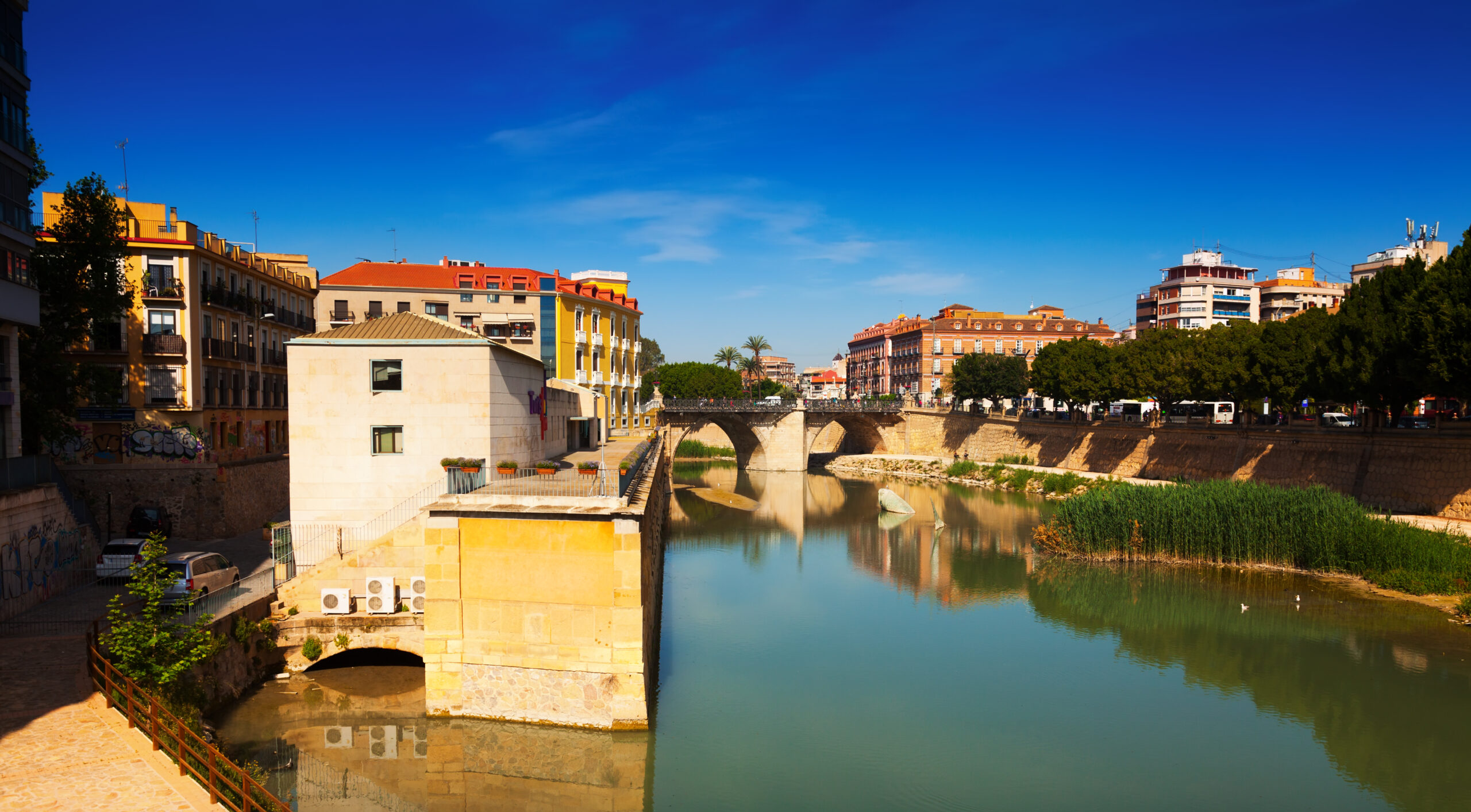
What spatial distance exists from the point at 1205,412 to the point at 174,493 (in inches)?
2587

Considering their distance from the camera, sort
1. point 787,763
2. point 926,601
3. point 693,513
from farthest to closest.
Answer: point 693,513 < point 926,601 < point 787,763

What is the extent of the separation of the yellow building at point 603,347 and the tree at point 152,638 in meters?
31.8

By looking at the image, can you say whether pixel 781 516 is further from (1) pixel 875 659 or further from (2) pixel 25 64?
(2) pixel 25 64

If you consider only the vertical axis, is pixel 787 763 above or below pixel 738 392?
below

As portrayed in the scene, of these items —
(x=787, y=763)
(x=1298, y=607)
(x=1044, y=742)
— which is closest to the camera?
(x=787, y=763)

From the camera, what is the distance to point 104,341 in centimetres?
3023

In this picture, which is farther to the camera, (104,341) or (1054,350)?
(1054,350)

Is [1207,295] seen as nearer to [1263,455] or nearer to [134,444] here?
[1263,455]

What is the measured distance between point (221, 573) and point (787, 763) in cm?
1476

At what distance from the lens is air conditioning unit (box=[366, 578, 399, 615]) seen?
775 inches

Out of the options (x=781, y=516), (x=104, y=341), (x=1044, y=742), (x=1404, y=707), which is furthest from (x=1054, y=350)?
(x=104, y=341)

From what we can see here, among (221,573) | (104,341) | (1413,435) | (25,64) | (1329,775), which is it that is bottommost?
(1329,775)

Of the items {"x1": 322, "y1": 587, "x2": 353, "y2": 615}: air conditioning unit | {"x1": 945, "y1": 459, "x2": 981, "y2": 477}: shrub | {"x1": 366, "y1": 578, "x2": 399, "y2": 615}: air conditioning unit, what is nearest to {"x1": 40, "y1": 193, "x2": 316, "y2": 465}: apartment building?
{"x1": 322, "y1": 587, "x2": 353, "y2": 615}: air conditioning unit

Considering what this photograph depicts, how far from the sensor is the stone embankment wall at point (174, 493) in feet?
95.2
